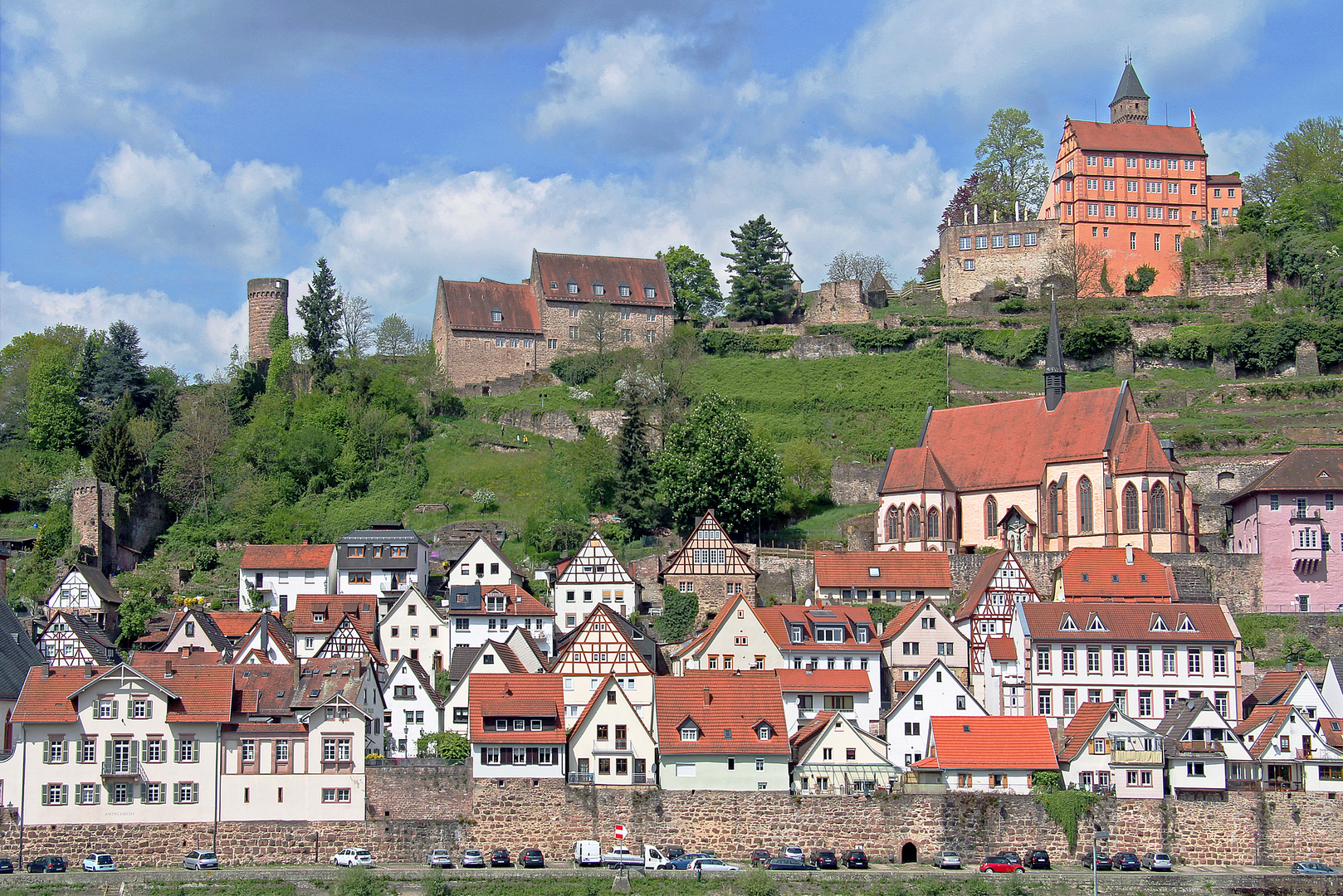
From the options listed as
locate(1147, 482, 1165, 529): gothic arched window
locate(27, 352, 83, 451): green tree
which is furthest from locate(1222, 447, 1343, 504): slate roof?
locate(27, 352, 83, 451): green tree

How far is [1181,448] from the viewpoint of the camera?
72.5 metres

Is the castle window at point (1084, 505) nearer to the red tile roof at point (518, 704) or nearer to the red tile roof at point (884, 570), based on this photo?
the red tile roof at point (884, 570)

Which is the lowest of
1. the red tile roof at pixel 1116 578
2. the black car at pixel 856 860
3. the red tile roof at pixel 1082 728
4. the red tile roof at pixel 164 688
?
the black car at pixel 856 860

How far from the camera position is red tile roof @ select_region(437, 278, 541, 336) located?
91.4 metres

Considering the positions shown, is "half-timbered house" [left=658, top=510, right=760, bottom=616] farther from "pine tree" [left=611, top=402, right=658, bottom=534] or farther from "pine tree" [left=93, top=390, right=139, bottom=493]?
"pine tree" [left=93, top=390, right=139, bottom=493]

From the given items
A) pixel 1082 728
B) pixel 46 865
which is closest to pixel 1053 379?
pixel 1082 728

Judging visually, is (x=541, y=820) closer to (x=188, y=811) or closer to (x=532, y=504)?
(x=188, y=811)

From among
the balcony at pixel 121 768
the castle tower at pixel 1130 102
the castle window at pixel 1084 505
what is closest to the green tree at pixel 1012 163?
the castle tower at pixel 1130 102

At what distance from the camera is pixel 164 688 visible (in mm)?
48375

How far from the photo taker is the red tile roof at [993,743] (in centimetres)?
4775

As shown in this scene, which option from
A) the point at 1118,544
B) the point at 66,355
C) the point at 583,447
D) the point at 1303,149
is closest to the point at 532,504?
the point at 583,447

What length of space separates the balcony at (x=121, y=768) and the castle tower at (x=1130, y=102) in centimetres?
7920

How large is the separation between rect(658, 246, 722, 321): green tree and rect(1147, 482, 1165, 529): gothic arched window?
40388 millimetres

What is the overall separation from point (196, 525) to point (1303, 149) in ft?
256
